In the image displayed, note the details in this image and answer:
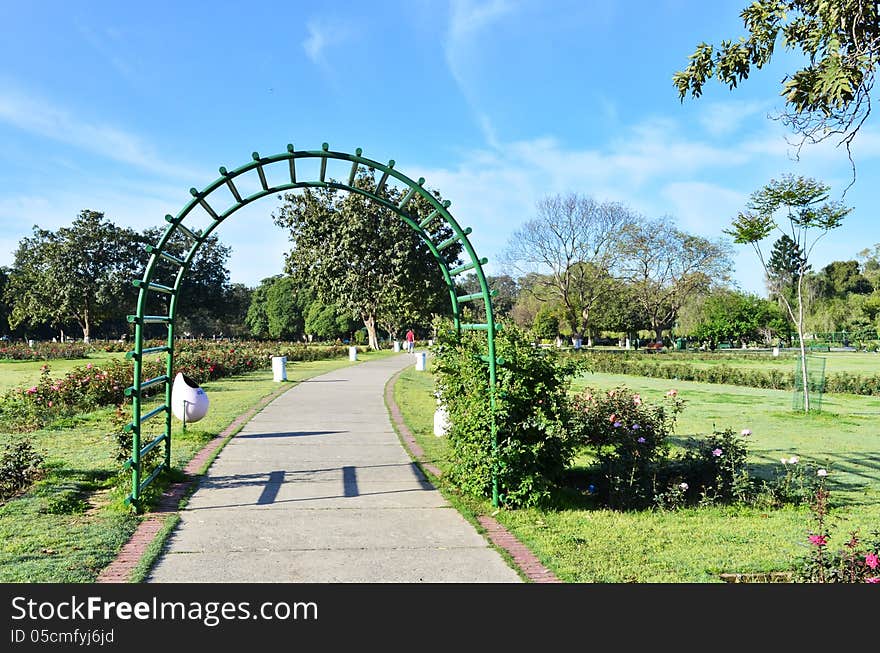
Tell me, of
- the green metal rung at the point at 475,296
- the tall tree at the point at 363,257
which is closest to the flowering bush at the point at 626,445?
the green metal rung at the point at 475,296

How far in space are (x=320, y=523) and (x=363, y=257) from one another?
36.1m

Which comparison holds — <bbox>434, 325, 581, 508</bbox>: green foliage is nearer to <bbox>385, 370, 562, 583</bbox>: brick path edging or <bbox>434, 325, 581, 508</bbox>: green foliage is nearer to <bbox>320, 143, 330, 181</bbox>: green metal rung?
<bbox>385, 370, 562, 583</bbox>: brick path edging

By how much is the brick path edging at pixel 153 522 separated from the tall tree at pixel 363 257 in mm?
30197

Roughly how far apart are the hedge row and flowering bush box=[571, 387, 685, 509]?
8.97m

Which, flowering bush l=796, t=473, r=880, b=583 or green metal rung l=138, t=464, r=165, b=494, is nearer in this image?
flowering bush l=796, t=473, r=880, b=583

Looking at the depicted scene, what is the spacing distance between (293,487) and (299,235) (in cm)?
3765

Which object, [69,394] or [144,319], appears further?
[69,394]

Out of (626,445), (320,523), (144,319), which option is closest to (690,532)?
(626,445)

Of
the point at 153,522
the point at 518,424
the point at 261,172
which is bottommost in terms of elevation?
the point at 153,522

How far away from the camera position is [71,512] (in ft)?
18.3

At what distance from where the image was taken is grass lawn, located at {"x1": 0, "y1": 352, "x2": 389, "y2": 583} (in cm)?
423

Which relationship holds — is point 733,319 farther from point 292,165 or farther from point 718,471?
point 292,165

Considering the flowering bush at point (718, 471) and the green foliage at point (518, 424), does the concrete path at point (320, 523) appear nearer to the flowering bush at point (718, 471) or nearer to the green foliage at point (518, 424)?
the green foliage at point (518, 424)

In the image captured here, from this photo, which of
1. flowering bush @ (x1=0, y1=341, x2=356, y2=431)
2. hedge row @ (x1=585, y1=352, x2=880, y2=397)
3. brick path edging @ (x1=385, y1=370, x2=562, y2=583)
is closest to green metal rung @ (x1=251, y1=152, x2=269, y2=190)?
brick path edging @ (x1=385, y1=370, x2=562, y2=583)
